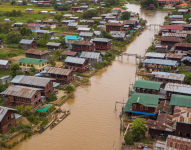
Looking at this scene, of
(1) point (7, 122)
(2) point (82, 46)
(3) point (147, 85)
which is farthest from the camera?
(2) point (82, 46)

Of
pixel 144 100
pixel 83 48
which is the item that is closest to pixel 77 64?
pixel 83 48

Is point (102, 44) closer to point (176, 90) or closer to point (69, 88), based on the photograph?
point (69, 88)

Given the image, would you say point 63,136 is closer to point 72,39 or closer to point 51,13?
point 72,39

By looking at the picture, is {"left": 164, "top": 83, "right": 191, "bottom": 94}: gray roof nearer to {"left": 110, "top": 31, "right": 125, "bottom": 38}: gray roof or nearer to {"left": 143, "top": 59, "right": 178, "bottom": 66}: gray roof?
{"left": 143, "top": 59, "right": 178, "bottom": 66}: gray roof

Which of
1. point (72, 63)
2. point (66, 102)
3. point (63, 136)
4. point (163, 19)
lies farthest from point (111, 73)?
point (163, 19)

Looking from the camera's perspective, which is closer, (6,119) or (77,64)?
(6,119)

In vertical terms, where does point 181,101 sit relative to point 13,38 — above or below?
below

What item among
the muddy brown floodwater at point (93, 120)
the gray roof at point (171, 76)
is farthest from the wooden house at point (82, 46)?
the gray roof at point (171, 76)
